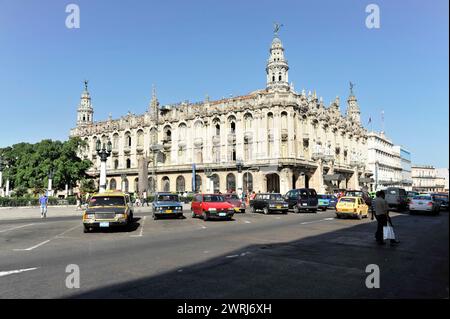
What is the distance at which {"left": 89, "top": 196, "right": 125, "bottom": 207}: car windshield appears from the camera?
1716 cm

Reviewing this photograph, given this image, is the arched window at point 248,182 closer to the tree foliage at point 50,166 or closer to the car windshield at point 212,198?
the tree foliage at point 50,166

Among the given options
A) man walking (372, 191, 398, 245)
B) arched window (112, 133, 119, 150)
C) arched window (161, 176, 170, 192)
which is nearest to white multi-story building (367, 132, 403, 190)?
arched window (161, 176, 170, 192)

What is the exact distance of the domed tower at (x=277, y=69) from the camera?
5666 centimetres

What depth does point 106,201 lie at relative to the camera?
57.0 ft

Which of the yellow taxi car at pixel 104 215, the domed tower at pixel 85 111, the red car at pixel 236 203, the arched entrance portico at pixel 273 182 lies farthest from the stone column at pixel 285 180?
the domed tower at pixel 85 111

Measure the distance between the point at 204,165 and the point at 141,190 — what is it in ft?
58.2

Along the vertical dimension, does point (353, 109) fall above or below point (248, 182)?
above

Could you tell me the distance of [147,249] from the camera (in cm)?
1130

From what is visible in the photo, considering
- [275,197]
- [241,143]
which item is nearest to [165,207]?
[275,197]

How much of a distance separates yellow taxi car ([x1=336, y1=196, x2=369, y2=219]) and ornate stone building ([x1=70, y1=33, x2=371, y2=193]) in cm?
2493

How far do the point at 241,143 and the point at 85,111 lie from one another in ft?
151

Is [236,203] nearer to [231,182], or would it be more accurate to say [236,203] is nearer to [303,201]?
[303,201]
